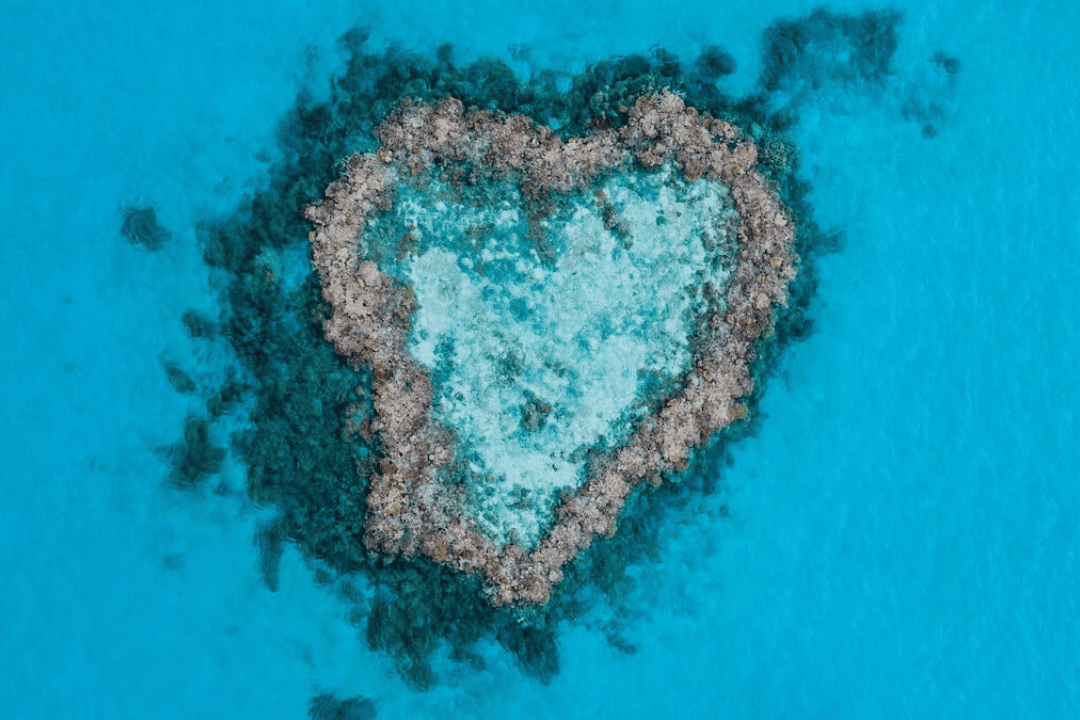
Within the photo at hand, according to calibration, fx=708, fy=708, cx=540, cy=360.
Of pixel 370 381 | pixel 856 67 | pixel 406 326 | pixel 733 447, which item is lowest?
pixel 733 447

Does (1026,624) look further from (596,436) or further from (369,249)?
(369,249)

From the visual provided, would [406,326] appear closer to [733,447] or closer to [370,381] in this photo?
[370,381]

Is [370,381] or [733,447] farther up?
[370,381]

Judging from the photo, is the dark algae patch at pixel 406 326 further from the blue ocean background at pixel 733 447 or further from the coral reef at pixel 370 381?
the blue ocean background at pixel 733 447

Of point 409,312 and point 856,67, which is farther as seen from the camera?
point 856,67

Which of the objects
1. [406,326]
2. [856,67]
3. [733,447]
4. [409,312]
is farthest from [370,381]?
[856,67]

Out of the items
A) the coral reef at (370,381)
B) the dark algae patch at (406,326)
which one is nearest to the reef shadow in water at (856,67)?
the dark algae patch at (406,326)

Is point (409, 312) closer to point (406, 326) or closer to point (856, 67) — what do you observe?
point (406, 326)
